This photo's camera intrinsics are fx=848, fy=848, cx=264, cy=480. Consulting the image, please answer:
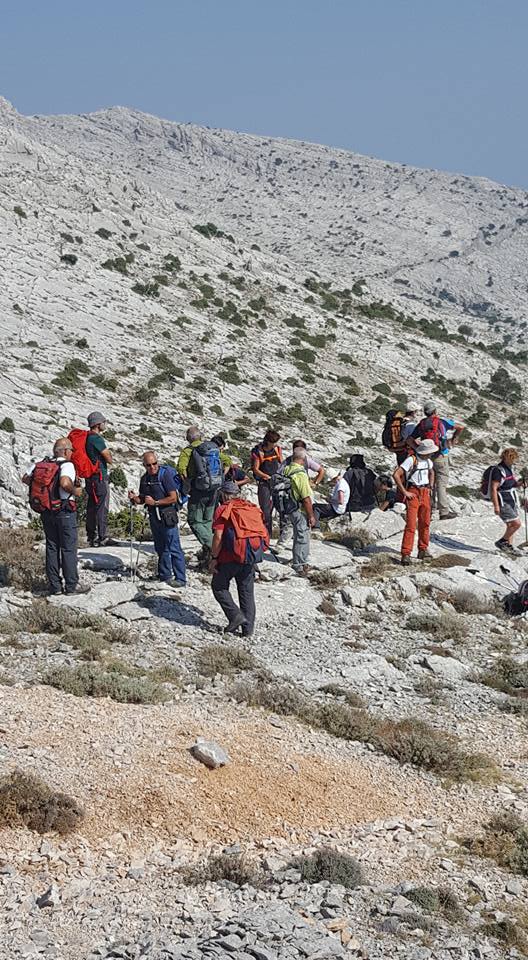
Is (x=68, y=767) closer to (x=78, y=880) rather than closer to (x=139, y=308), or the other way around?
(x=78, y=880)

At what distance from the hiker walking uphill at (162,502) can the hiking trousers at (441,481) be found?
253 inches

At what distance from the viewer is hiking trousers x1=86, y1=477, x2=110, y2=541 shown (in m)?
13.3

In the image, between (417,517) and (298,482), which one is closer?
(298,482)

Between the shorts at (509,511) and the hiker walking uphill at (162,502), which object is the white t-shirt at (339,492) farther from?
the hiker walking uphill at (162,502)

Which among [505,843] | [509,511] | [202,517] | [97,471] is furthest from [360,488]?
[505,843]

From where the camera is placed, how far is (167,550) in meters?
12.4

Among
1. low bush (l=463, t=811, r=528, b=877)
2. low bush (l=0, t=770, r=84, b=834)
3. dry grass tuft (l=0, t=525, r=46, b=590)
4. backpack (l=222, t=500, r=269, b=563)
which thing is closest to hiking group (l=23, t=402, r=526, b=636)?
backpack (l=222, t=500, r=269, b=563)

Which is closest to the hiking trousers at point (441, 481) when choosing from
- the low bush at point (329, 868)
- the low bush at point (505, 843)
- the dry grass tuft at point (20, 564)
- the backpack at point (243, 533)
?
the backpack at point (243, 533)

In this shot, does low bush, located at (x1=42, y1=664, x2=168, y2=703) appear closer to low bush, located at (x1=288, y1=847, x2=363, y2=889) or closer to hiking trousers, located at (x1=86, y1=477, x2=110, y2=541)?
low bush, located at (x1=288, y1=847, x2=363, y2=889)

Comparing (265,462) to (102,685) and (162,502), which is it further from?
(102,685)

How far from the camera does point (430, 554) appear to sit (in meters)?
15.0

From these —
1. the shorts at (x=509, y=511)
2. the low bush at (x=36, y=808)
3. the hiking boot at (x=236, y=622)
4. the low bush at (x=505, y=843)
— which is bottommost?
the low bush at (x=505, y=843)

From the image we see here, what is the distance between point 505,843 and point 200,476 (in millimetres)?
6726

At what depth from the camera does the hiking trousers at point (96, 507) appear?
1331cm
